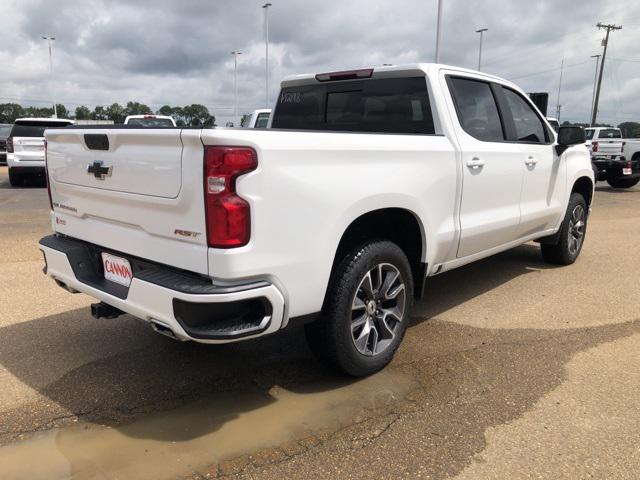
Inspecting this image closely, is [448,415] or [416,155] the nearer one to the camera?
[448,415]

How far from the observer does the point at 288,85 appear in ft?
15.9

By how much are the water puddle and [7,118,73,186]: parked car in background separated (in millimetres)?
12258

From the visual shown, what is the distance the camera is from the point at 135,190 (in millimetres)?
2779

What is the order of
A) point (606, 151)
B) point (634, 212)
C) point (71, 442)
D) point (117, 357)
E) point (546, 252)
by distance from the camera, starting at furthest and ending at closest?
point (606, 151) < point (634, 212) < point (546, 252) < point (117, 357) < point (71, 442)

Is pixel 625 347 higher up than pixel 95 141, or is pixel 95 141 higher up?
pixel 95 141

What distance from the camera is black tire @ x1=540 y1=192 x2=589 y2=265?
5.87 meters

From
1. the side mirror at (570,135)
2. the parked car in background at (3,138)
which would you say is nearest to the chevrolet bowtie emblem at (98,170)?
the side mirror at (570,135)

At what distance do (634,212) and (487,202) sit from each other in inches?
332

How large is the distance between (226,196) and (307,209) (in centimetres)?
46

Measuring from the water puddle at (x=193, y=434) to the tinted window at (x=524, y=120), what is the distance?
270cm

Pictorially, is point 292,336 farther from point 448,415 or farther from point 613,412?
point 613,412

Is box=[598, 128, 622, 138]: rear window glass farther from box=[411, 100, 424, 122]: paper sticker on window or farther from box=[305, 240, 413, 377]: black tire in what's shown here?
box=[305, 240, 413, 377]: black tire

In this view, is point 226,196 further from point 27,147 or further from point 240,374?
point 27,147

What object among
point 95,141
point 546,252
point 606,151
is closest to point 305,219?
point 95,141
